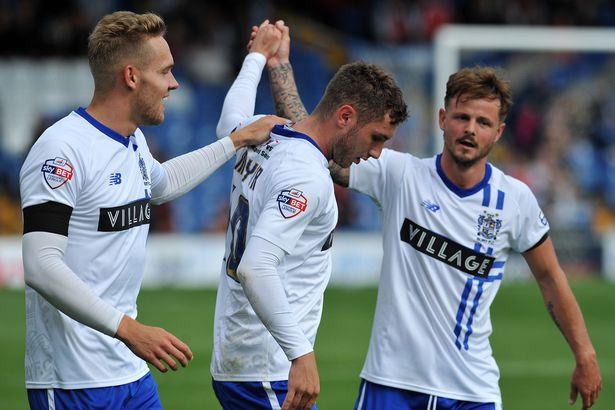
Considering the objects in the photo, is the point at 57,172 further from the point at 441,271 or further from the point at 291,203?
the point at 441,271

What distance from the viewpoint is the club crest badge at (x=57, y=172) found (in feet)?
13.6

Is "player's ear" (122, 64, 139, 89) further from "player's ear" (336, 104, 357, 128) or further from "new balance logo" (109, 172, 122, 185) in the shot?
"player's ear" (336, 104, 357, 128)

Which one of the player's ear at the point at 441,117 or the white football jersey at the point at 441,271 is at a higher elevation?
the player's ear at the point at 441,117

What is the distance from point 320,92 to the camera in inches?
855

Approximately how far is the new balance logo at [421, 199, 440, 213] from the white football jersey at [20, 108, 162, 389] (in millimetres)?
1595

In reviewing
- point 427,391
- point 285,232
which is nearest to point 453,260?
point 427,391

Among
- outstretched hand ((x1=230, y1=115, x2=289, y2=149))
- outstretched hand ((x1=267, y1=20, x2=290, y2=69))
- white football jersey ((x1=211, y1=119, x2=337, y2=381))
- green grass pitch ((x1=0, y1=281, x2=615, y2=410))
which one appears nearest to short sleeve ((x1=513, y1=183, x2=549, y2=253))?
white football jersey ((x1=211, y1=119, x2=337, y2=381))

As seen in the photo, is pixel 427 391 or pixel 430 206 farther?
pixel 430 206

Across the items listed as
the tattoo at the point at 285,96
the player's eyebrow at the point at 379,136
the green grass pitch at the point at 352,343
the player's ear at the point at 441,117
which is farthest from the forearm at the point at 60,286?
the green grass pitch at the point at 352,343

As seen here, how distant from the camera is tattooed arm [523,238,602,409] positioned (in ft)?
17.9

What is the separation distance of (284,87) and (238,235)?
120 cm

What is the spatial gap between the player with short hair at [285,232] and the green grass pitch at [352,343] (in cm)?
452

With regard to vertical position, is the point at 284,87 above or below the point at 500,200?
above

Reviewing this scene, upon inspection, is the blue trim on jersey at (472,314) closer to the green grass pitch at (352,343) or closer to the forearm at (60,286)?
the forearm at (60,286)
